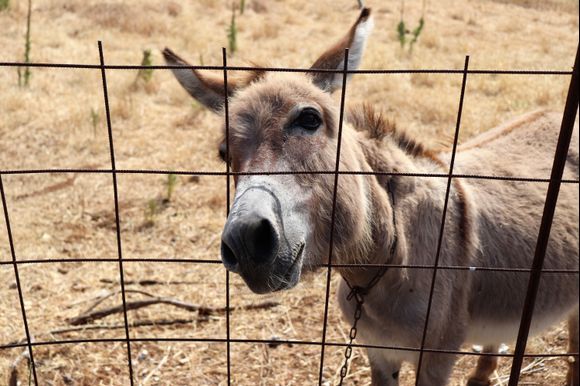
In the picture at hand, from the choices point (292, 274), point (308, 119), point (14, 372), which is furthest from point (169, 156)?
point (292, 274)

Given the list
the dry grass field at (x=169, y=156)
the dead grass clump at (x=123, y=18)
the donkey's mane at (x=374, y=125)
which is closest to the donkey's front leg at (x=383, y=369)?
the dry grass field at (x=169, y=156)

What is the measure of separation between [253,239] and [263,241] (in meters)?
0.04

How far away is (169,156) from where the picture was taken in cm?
649

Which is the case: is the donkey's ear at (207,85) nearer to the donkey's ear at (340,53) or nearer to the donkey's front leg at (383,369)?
the donkey's ear at (340,53)

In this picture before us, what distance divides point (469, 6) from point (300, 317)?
42.7 ft

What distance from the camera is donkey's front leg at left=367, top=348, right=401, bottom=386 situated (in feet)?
9.84

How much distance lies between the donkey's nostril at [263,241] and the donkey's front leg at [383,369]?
53.7 inches

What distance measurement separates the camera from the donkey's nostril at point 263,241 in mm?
1816

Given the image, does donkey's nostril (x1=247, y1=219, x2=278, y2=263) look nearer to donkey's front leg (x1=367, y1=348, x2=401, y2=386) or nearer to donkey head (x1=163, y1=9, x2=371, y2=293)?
donkey head (x1=163, y1=9, x2=371, y2=293)

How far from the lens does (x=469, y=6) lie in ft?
48.6

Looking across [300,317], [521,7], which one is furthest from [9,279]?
[521,7]

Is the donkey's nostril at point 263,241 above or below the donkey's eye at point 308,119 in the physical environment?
below

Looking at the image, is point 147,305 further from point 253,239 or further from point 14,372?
point 253,239

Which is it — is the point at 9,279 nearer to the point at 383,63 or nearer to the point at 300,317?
the point at 300,317
